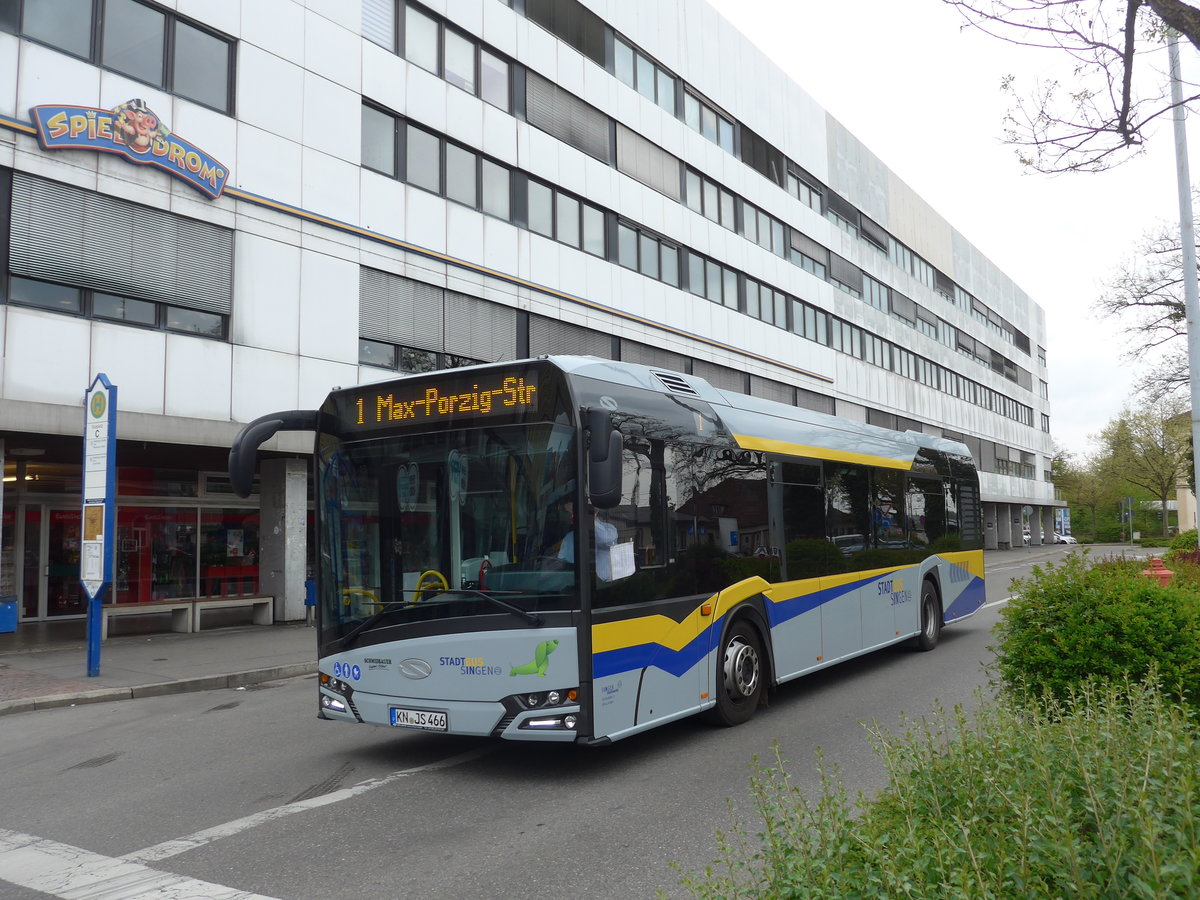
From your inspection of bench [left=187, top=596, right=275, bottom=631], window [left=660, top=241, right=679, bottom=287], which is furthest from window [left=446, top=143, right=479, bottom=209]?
bench [left=187, top=596, right=275, bottom=631]

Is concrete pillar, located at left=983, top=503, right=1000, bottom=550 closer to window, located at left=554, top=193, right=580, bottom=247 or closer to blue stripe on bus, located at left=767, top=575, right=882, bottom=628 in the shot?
window, located at left=554, top=193, right=580, bottom=247

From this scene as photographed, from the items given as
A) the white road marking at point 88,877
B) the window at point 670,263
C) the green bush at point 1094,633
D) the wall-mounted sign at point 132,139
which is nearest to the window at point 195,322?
the wall-mounted sign at point 132,139

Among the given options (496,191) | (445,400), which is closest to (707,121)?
(496,191)

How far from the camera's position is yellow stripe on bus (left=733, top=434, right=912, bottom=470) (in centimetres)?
877

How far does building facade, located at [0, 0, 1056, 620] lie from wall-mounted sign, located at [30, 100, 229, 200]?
1.5 inches

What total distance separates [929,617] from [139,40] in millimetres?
14939

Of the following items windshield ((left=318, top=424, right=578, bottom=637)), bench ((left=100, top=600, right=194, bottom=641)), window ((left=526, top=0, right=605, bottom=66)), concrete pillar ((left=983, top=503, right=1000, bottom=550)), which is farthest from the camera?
concrete pillar ((left=983, top=503, right=1000, bottom=550))

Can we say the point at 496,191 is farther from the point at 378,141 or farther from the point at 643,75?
the point at 643,75

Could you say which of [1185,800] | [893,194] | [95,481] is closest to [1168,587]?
[1185,800]

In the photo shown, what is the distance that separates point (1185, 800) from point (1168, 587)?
4.27 metres

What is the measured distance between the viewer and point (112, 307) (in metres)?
14.6

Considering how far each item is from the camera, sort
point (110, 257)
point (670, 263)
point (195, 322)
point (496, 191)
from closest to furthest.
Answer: point (110, 257), point (195, 322), point (496, 191), point (670, 263)

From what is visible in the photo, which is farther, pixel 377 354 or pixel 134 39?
pixel 377 354

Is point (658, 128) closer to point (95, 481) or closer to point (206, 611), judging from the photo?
point (206, 611)
